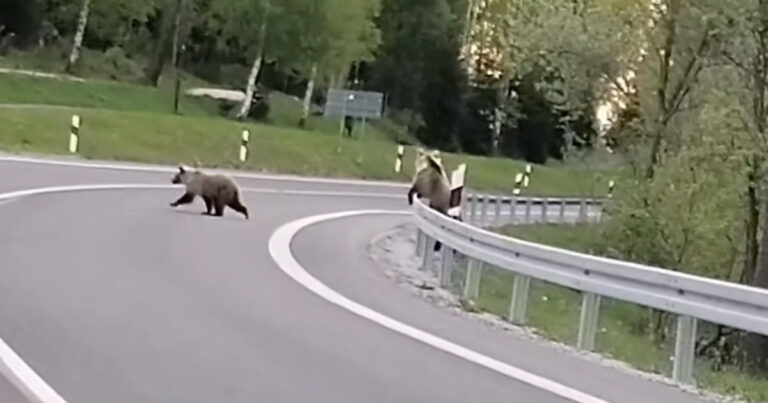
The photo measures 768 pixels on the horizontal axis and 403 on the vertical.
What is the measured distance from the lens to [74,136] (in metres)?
36.9

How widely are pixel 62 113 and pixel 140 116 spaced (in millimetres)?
3498

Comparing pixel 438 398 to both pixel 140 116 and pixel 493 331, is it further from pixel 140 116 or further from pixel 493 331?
pixel 140 116

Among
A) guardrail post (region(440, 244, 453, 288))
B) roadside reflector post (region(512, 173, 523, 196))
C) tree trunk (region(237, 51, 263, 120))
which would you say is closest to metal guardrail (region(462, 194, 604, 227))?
guardrail post (region(440, 244, 453, 288))

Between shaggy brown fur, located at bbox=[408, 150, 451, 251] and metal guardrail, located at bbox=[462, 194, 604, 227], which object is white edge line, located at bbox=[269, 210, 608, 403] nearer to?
shaggy brown fur, located at bbox=[408, 150, 451, 251]

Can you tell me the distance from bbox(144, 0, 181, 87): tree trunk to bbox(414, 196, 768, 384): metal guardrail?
47.6 meters

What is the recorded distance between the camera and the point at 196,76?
6894cm

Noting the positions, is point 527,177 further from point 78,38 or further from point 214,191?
point 214,191

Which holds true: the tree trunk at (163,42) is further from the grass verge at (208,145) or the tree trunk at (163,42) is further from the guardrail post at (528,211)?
the guardrail post at (528,211)

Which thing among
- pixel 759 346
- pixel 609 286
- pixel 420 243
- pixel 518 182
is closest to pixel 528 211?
pixel 420 243

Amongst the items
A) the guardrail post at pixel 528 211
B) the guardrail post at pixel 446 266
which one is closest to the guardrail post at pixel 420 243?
the guardrail post at pixel 446 266

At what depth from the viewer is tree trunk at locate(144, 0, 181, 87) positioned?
6283 centimetres

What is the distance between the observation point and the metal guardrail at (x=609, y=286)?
33.7 feet

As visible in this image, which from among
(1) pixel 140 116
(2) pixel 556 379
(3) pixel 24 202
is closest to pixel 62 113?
(1) pixel 140 116

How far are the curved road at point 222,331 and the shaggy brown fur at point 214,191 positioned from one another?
3.62m
